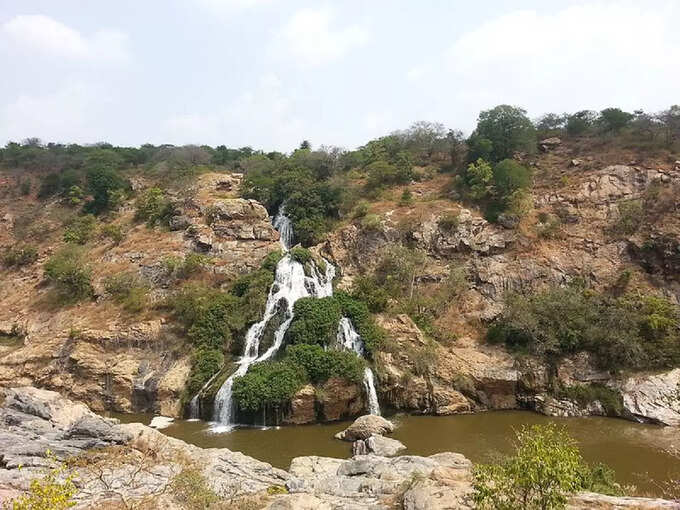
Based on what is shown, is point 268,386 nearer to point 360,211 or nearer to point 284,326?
point 284,326

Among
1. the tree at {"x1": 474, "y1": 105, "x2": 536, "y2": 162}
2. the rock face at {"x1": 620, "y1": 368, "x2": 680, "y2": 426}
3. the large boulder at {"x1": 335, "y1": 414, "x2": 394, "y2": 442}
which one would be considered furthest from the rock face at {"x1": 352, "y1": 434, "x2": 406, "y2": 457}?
the tree at {"x1": 474, "y1": 105, "x2": 536, "y2": 162}

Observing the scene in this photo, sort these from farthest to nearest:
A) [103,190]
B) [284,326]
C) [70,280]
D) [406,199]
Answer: [103,190]
[406,199]
[70,280]
[284,326]

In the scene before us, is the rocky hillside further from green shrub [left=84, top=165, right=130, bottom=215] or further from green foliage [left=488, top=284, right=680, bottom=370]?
green shrub [left=84, top=165, right=130, bottom=215]

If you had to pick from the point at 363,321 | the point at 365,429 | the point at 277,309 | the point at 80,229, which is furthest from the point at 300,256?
the point at 80,229

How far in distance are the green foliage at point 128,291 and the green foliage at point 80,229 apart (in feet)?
31.7

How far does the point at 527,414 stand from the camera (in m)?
20.2

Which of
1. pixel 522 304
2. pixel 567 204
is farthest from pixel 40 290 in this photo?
pixel 567 204

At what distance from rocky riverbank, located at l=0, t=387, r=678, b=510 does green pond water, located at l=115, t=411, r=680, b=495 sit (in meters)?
2.26

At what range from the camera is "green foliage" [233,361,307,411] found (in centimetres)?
1853

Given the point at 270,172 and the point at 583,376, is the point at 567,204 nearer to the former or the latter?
the point at 583,376

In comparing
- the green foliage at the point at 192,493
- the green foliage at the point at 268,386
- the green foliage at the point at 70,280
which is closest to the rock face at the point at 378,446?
the green foliage at the point at 268,386

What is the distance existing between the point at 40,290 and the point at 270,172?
19.5m

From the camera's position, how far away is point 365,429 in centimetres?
1698

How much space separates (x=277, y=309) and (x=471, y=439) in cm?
1110
